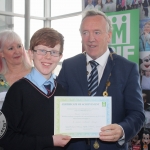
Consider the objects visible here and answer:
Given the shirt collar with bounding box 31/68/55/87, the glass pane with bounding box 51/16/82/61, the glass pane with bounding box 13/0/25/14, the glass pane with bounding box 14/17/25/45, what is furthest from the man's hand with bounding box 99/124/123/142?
the glass pane with bounding box 13/0/25/14

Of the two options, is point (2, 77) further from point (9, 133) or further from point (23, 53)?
point (9, 133)

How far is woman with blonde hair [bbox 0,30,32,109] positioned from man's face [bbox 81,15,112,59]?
1054 mm

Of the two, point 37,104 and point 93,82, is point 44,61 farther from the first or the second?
point 93,82

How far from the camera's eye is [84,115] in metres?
1.78

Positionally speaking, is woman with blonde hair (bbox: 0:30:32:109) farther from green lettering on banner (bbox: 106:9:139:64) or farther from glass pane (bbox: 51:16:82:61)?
glass pane (bbox: 51:16:82:61)

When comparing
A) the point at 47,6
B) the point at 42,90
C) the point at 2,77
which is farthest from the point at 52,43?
the point at 47,6

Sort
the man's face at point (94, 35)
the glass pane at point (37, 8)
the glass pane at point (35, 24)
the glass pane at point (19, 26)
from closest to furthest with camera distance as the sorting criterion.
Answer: the man's face at point (94, 35)
the glass pane at point (19, 26)
the glass pane at point (35, 24)
the glass pane at point (37, 8)

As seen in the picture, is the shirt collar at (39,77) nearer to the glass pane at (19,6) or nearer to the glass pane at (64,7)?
the glass pane at (64,7)

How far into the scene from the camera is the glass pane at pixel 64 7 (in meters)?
6.67

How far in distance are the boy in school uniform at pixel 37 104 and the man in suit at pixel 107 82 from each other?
25 centimetres

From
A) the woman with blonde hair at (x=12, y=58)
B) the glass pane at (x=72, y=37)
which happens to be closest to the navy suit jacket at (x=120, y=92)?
the woman with blonde hair at (x=12, y=58)

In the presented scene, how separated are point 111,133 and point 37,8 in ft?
20.1

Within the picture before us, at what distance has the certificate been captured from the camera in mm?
1740

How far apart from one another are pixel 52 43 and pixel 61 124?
1.59 feet
